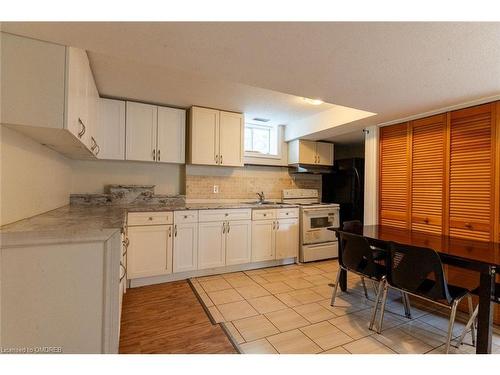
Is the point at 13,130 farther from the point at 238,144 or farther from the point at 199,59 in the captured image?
the point at 238,144

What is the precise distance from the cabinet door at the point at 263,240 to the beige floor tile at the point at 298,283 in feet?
1.68

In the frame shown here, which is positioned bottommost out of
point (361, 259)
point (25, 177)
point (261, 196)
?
point (361, 259)

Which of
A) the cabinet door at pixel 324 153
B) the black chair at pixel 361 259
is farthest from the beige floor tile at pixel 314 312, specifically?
the cabinet door at pixel 324 153

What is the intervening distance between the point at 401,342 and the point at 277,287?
1.28 meters

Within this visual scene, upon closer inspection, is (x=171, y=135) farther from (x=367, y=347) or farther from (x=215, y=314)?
(x=367, y=347)

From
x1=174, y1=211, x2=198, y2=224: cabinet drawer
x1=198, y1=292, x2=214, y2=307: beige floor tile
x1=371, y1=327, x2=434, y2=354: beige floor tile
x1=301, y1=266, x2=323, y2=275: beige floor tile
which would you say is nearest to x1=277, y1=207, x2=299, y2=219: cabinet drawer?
x1=301, y1=266, x2=323, y2=275: beige floor tile

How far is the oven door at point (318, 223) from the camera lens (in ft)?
12.0

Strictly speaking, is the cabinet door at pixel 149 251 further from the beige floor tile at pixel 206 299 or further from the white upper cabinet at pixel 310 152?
the white upper cabinet at pixel 310 152

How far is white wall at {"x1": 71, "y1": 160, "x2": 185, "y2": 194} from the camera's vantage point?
2.96m

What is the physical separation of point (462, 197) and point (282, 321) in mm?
2070

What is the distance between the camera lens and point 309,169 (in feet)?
13.5

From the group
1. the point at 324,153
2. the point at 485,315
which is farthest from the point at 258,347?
the point at 324,153

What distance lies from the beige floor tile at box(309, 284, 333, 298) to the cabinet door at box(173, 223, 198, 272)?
146 cm
